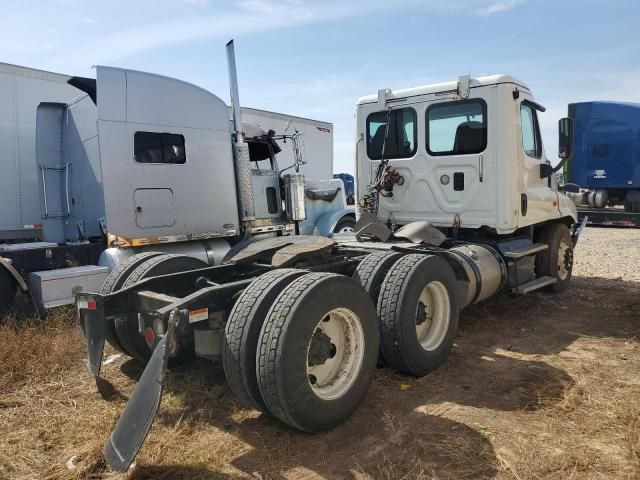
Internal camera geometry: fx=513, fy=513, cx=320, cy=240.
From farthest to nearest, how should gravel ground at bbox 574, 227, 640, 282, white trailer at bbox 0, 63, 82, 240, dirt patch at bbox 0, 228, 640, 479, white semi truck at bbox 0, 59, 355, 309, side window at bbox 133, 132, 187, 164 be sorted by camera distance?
gravel ground at bbox 574, 227, 640, 282
white trailer at bbox 0, 63, 82, 240
side window at bbox 133, 132, 187, 164
white semi truck at bbox 0, 59, 355, 309
dirt patch at bbox 0, 228, 640, 479

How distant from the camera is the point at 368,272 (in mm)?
4160

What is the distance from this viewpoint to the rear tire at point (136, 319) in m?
3.96

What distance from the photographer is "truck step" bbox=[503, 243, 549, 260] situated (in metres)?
6.03

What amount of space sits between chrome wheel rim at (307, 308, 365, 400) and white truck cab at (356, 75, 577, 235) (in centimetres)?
316

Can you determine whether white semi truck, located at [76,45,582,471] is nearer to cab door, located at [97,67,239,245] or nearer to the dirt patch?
cab door, located at [97,67,239,245]

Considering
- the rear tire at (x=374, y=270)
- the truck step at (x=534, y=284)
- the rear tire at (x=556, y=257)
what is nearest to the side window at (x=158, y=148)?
the rear tire at (x=374, y=270)

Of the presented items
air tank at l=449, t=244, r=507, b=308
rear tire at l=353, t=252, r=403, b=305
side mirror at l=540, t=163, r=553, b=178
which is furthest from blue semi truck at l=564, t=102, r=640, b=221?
rear tire at l=353, t=252, r=403, b=305

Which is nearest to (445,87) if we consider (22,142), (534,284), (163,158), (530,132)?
(530,132)

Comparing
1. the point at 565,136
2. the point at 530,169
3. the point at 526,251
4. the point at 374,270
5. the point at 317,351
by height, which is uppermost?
the point at 565,136

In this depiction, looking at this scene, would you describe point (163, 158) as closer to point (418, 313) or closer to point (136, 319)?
point (136, 319)

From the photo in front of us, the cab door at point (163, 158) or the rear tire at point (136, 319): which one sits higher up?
the cab door at point (163, 158)

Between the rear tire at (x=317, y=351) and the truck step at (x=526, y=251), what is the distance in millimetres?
3137

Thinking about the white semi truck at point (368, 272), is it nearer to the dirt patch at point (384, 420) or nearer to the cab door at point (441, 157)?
the cab door at point (441, 157)

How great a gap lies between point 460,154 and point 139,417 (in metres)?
4.71
